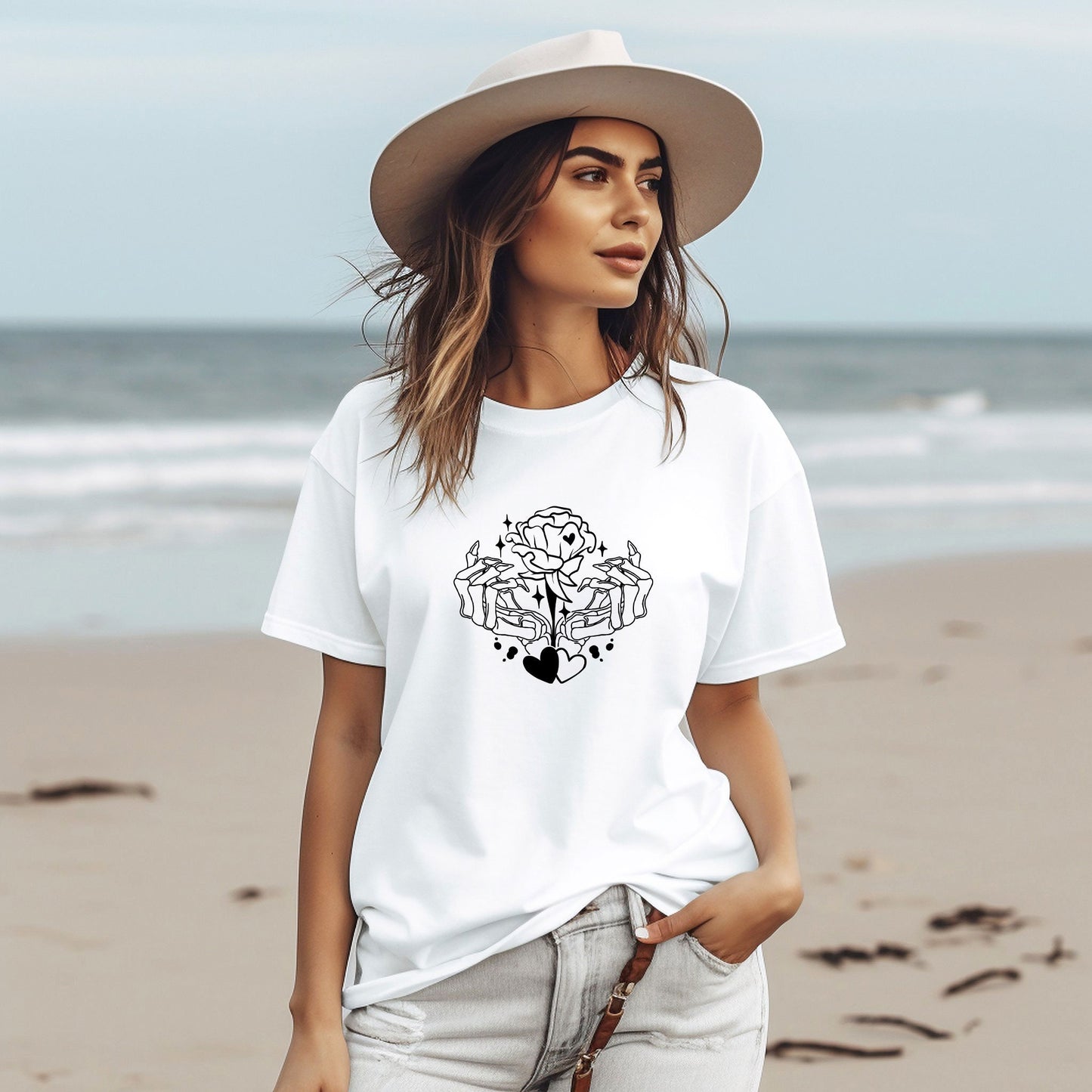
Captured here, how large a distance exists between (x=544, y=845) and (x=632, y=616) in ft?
0.98

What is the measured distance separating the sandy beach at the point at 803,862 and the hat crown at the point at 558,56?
2396mm

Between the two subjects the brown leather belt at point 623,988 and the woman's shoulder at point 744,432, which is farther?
the woman's shoulder at point 744,432

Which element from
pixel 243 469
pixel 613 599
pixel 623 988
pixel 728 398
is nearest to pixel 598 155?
pixel 728 398

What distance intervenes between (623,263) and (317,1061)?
3.59 ft

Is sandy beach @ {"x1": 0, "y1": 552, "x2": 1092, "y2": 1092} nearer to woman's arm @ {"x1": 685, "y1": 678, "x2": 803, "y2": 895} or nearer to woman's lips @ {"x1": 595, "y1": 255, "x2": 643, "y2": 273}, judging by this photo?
woman's arm @ {"x1": 685, "y1": 678, "x2": 803, "y2": 895}

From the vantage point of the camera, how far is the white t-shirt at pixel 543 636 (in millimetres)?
1749

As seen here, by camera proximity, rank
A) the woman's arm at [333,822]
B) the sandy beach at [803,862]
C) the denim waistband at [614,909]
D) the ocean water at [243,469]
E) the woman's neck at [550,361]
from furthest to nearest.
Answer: the ocean water at [243,469] → the sandy beach at [803,862] → the woman's neck at [550,361] → the woman's arm at [333,822] → the denim waistband at [614,909]

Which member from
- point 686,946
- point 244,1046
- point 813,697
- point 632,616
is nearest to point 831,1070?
point 244,1046

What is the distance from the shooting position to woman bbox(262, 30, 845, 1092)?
1747mm

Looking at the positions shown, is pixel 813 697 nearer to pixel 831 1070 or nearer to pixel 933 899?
pixel 933 899

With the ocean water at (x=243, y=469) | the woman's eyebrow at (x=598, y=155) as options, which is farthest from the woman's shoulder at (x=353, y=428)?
the ocean water at (x=243, y=469)

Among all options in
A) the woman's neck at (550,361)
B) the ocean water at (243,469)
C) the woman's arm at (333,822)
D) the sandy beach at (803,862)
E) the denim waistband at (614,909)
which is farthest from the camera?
the ocean water at (243,469)

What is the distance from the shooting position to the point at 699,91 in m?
1.88

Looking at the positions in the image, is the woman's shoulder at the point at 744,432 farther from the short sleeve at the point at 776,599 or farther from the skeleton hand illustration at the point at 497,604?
the skeleton hand illustration at the point at 497,604
